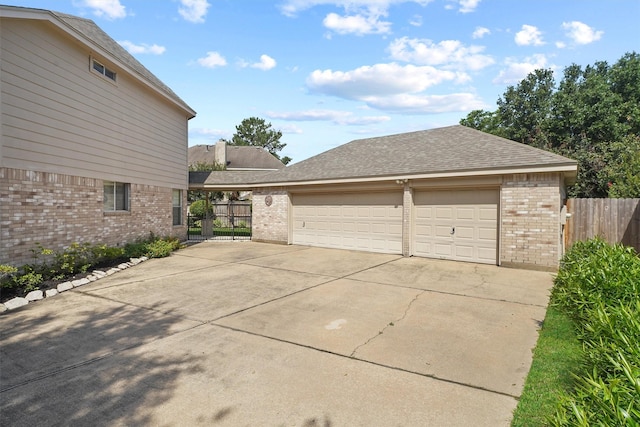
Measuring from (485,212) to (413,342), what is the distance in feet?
22.6

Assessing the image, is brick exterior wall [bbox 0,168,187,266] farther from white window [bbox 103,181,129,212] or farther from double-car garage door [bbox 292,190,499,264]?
double-car garage door [bbox 292,190,499,264]

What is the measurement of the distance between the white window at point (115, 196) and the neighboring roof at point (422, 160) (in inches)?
197

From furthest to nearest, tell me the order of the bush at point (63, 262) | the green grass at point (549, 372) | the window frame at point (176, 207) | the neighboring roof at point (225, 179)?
the neighboring roof at point (225, 179) < the window frame at point (176, 207) < the bush at point (63, 262) < the green grass at point (549, 372)

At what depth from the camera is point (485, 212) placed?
1008cm

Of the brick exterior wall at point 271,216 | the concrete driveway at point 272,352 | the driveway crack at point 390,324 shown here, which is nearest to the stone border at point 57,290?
the concrete driveway at point 272,352

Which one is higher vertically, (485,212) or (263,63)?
(263,63)

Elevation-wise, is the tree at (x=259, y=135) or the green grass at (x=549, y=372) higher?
the tree at (x=259, y=135)

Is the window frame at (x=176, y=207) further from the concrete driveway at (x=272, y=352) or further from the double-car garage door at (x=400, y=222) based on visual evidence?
the concrete driveway at (x=272, y=352)

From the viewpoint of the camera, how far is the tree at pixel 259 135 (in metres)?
Result: 61.2

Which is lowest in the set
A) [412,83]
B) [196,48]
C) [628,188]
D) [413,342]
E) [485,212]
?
[413,342]

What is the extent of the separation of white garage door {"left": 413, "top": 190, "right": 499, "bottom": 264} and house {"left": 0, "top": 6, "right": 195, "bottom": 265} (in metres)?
9.48

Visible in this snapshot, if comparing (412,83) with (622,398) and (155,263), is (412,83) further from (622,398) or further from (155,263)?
(622,398)

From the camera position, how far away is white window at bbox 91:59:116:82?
32.0 ft

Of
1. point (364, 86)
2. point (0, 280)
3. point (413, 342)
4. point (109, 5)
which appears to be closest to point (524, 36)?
point (364, 86)
